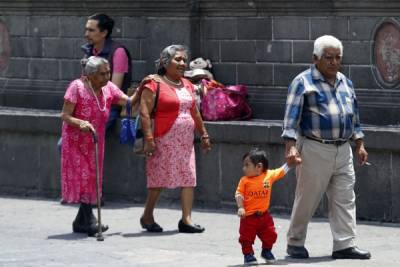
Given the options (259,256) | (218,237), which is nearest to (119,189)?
(218,237)

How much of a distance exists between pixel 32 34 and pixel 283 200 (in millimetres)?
4198

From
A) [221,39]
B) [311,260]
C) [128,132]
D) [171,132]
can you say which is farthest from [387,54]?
[311,260]

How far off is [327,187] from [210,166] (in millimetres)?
3245

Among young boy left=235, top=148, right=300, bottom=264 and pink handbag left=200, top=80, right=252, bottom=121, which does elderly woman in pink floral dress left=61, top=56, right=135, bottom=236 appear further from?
young boy left=235, top=148, right=300, bottom=264

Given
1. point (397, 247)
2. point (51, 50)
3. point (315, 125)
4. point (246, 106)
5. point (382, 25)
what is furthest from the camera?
point (51, 50)

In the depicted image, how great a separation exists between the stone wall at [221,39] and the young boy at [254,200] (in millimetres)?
3115

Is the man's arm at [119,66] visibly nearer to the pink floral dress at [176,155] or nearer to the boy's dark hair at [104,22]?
the boy's dark hair at [104,22]

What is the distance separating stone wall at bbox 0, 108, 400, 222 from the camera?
42.5ft

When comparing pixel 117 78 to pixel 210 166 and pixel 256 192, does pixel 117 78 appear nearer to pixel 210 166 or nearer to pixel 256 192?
pixel 210 166

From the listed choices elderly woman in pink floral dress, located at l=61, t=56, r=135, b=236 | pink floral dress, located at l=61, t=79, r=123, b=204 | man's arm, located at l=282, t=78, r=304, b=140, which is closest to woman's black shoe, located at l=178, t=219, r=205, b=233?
elderly woman in pink floral dress, located at l=61, t=56, r=135, b=236

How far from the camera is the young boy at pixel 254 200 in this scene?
34.7ft

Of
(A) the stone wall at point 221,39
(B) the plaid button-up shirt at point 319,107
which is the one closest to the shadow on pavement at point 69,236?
(B) the plaid button-up shirt at point 319,107

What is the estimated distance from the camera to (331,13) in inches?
546

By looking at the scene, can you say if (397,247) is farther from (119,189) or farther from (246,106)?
(119,189)
